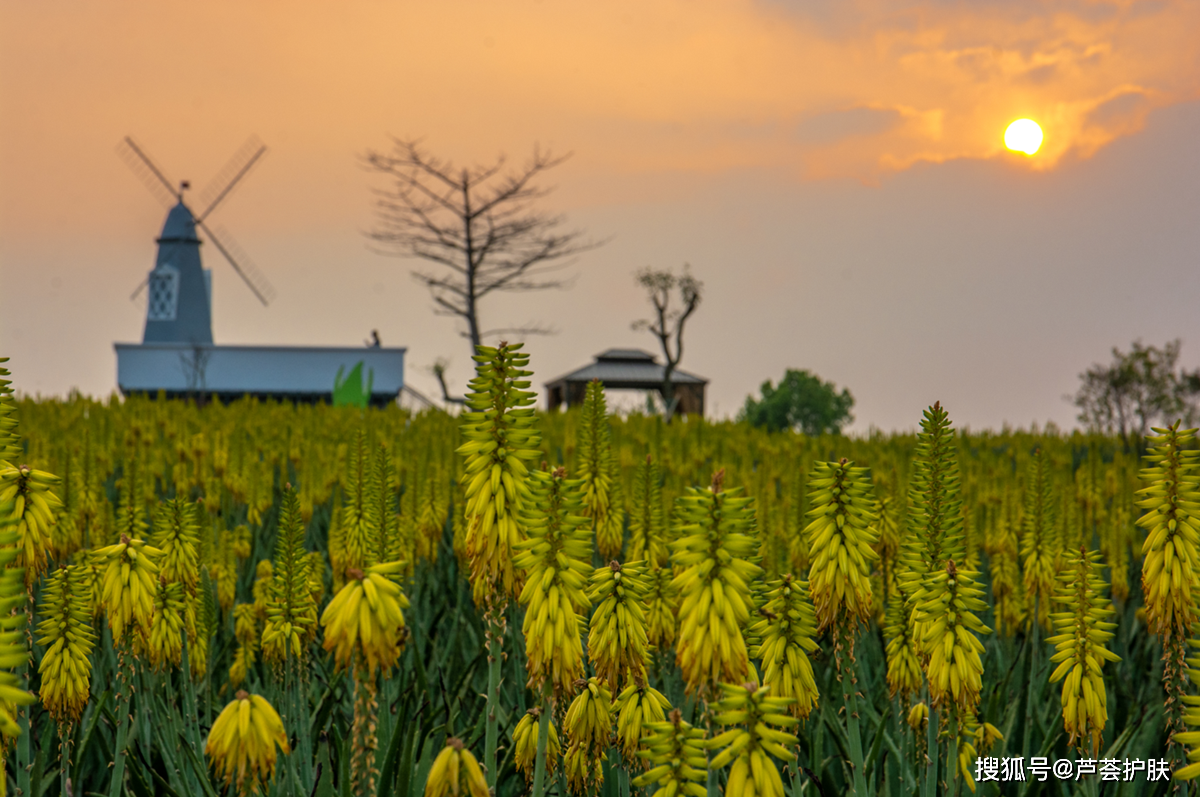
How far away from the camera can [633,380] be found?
71125 millimetres

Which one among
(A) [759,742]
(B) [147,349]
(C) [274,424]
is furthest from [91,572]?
(B) [147,349]

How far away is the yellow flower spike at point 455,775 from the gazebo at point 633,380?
206 ft

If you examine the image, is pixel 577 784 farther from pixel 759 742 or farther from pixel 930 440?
pixel 930 440

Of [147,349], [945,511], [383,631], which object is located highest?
[147,349]

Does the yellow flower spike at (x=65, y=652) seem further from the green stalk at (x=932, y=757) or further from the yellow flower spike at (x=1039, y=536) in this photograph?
the yellow flower spike at (x=1039, y=536)

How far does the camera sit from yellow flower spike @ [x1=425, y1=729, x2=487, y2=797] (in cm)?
200

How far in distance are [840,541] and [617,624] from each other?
32.2 inches

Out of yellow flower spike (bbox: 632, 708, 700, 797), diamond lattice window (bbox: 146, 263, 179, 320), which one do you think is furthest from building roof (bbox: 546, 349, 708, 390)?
yellow flower spike (bbox: 632, 708, 700, 797)

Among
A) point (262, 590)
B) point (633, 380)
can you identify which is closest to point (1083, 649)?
point (262, 590)

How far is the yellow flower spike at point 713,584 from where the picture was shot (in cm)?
210

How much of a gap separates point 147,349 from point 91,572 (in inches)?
3048

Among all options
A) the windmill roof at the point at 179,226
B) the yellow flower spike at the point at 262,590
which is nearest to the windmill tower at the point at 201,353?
the windmill roof at the point at 179,226

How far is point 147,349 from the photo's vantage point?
7438 cm

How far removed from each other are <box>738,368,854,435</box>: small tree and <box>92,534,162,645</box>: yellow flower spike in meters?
76.4
